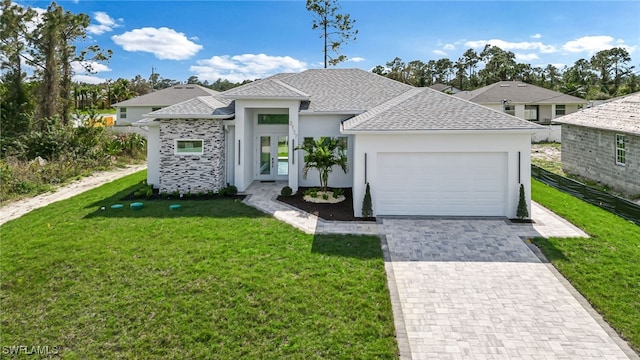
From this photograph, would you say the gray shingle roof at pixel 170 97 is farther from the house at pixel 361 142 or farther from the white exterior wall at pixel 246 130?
the white exterior wall at pixel 246 130

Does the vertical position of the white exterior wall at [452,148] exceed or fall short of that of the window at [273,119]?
it falls short

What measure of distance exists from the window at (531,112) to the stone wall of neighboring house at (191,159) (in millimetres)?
36278

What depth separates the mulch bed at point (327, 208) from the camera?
12641mm

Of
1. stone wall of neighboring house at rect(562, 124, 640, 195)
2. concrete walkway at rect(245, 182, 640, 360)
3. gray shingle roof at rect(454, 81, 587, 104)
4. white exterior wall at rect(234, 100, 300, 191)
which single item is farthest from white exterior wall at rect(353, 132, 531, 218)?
gray shingle roof at rect(454, 81, 587, 104)

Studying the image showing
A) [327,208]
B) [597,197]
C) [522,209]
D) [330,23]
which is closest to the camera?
[522,209]

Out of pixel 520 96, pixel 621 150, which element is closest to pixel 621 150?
pixel 621 150

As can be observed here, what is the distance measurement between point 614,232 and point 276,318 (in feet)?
34.7

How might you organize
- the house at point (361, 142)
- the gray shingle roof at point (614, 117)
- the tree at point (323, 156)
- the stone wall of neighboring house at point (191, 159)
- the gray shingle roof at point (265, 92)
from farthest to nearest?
the gray shingle roof at point (614, 117)
the stone wall of neighboring house at point (191, 159)
the gray shingle roof at point (265, 92)
the tree at point (323, 156)
the house at point (361, 142)

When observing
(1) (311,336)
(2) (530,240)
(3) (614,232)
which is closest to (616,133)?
(3) (614,232)

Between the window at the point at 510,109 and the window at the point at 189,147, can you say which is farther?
the window at the point at 510,109

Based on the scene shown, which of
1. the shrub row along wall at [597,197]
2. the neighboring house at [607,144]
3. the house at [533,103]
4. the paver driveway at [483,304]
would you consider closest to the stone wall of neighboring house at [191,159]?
the paver driveway at [483,304]

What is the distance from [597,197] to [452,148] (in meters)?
6.66

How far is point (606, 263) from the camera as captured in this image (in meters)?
8.63

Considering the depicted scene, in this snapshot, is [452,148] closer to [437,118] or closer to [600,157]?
[437,118]
